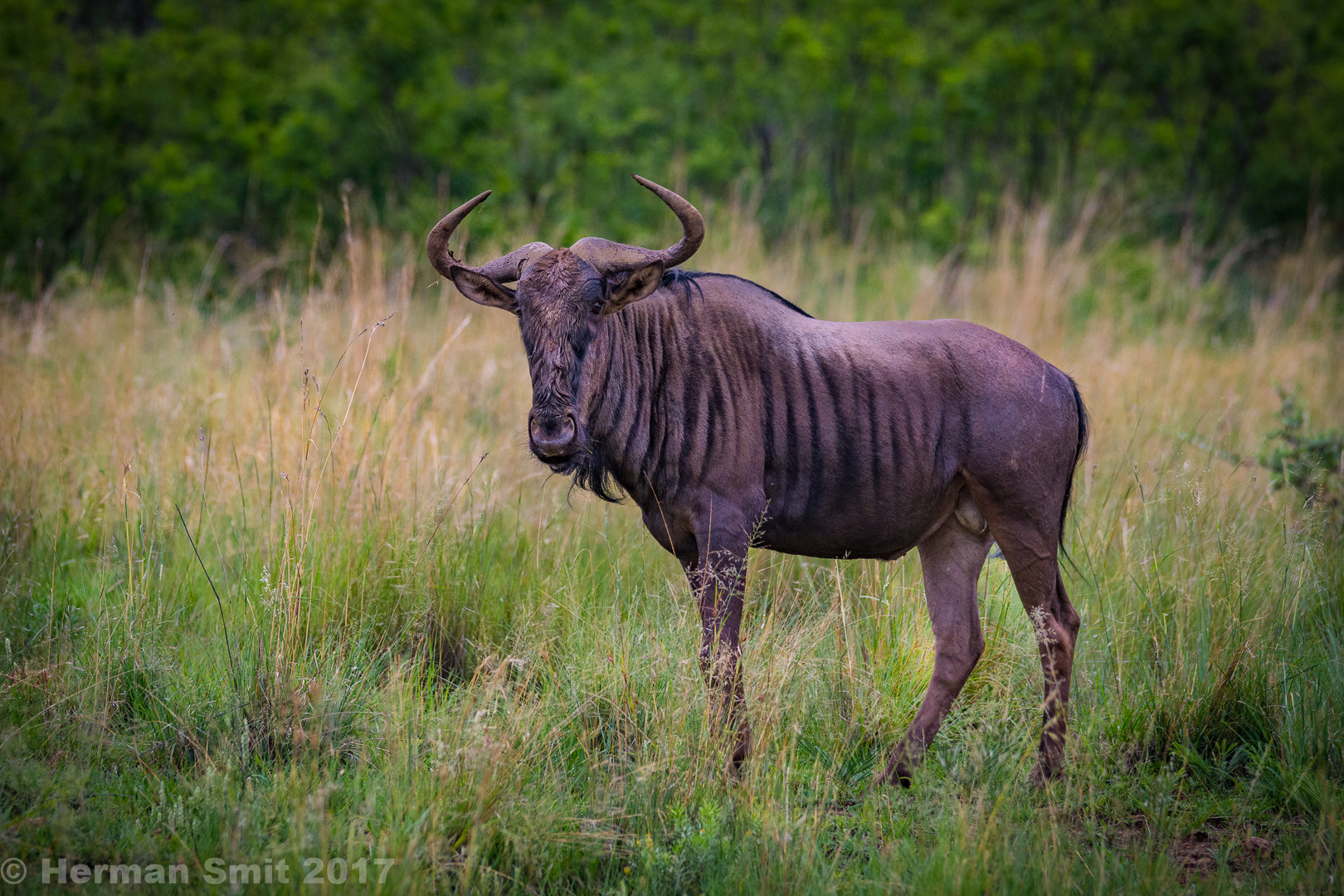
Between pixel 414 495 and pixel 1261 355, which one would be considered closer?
pixel 414 495

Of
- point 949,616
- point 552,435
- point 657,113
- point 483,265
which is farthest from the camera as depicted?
point 657,113

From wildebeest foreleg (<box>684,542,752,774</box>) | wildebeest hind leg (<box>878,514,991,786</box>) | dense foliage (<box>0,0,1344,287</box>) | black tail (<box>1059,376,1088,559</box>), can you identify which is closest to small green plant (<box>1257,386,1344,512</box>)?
black tail (<box>1059,376,1088,559</box>)

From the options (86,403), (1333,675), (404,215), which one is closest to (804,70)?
(404,215)

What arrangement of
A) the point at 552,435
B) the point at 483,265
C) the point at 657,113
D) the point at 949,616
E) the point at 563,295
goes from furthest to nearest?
the point at 657,113, the point at 949,616, the point at 483,265, the point at 563,295, the point at 552,435

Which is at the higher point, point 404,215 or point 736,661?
point 404,215

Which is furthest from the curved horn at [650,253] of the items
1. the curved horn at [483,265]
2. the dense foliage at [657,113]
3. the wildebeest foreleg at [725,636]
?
the dense foliage at [657,113]

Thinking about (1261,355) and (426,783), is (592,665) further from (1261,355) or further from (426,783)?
(1261,355)

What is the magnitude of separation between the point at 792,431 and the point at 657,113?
10748mm

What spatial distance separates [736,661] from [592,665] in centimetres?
63

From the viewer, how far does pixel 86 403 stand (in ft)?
21.0

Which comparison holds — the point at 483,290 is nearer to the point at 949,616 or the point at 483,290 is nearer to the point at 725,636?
the point at 725,636

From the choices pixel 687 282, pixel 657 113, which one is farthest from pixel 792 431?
pixel 657 113

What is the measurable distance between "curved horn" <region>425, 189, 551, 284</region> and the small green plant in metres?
4.36

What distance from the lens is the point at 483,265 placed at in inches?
155
